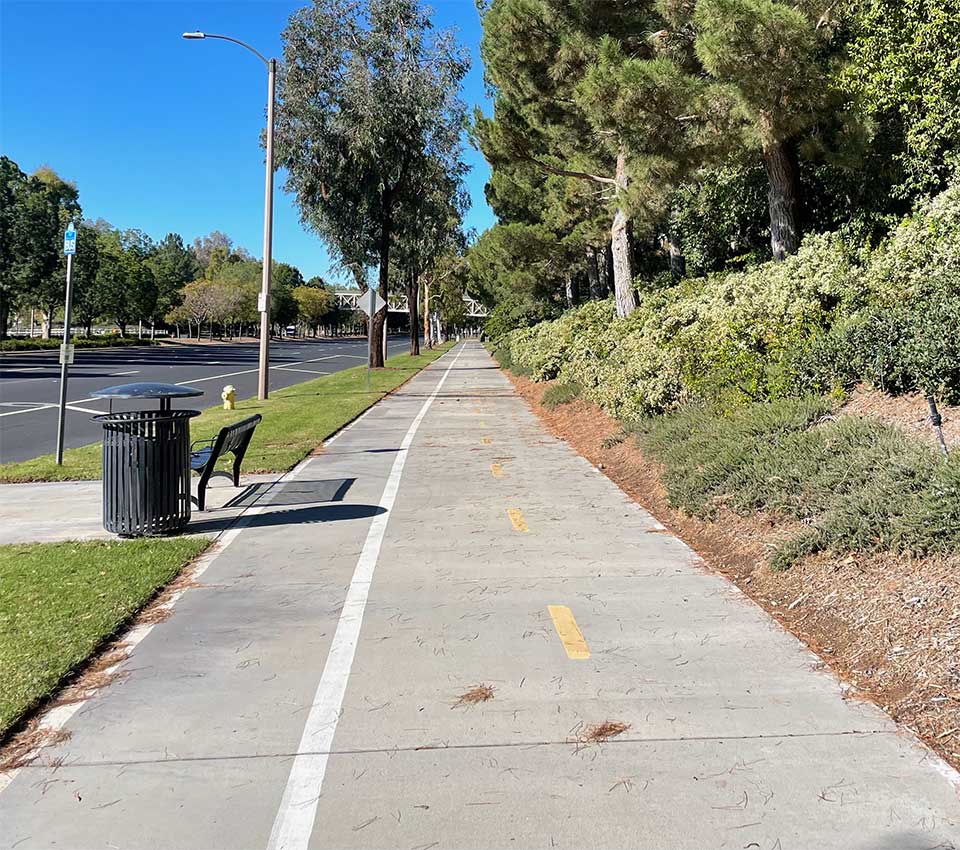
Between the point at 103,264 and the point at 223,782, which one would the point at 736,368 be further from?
the point at 103,264

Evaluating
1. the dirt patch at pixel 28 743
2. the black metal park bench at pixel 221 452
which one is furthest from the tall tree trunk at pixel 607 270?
the dirt patch at pixel 28 743

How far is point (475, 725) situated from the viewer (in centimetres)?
386

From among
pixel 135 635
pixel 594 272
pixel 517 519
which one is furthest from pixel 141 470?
pixel 594 272

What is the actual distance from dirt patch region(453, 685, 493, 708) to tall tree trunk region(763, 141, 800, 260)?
1394cm

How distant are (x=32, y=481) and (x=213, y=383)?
19803 millimetres

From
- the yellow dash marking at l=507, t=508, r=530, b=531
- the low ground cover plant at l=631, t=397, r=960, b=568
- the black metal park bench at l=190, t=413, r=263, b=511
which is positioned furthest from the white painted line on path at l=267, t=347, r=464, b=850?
the low ground cover plant at l=631, t=397, r=960, b=568

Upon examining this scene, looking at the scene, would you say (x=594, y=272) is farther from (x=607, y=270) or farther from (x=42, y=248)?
(x=42, y=248)

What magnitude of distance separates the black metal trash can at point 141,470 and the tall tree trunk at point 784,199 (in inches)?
502

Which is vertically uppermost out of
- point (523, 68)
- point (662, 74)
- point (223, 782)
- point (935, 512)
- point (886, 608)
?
point (523, 68)

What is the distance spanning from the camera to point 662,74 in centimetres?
1409

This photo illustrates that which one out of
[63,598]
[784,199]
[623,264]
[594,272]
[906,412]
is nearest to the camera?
[63,598]

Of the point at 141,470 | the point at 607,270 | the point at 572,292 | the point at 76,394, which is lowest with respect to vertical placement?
the point at 76,394

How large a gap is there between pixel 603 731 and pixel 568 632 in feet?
4.20

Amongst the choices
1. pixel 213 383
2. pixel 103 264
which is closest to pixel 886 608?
pixel 213 383
